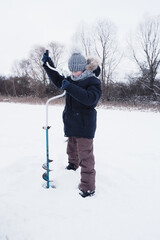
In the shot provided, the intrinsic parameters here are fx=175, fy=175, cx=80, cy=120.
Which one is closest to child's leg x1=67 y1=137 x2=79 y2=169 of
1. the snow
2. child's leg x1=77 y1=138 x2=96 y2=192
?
the snow

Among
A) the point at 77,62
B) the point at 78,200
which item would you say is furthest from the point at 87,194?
the point at 77,62

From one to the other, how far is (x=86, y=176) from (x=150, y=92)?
53.6 ft

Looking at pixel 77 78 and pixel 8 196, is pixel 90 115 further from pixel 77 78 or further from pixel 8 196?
pixel 8 196

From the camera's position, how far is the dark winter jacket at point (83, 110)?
76.2 inches

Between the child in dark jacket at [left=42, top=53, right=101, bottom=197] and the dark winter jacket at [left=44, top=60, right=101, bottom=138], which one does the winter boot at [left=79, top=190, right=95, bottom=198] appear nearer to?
the child in dark jacket at [left=42, top=53, right=101, bottom=197]

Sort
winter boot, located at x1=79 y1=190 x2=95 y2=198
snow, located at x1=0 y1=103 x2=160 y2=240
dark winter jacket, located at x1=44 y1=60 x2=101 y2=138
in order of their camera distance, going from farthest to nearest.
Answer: winter boot, located at x1=79 y1=190 x2=95 y2=198
dark winter jacket, located at x1=44 y1=60 x2=101 y2=138
snow, located at x1=0 y1=103 x2=160 y2=240

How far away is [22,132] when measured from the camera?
17.1ft

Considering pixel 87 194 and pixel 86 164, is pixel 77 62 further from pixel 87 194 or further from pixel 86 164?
pixel 87 194

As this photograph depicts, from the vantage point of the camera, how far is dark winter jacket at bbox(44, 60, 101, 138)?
6.35ft

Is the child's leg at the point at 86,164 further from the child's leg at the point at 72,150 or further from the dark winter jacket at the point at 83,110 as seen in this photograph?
the child's leg at the point at 72,150

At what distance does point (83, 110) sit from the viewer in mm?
2113

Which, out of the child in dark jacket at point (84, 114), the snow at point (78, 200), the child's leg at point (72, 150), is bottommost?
the snow at point (78, 200)

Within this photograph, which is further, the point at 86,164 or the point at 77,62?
the point at 86,164

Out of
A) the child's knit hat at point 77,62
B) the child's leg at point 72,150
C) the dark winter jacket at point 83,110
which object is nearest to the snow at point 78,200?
the child's leg at point 72,150
